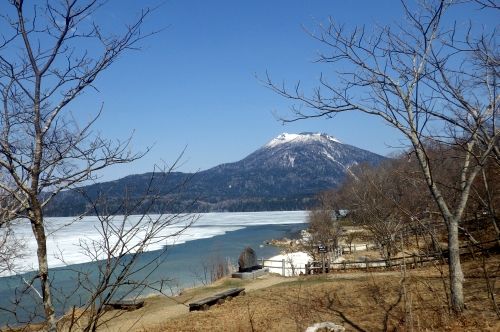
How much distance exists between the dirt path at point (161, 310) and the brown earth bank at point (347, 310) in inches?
1.4

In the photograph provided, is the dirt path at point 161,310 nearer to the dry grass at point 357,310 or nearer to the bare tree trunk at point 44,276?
the dry grass at point 357,310

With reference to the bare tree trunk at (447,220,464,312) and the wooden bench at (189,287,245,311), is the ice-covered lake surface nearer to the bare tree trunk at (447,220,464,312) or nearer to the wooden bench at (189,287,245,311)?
the wooden bench at (189,287,245,311)

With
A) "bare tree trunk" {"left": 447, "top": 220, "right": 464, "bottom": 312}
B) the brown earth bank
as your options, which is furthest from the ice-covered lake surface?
"bare tree trunk" {"left": 447, "top": 220, "right": 464, "bottom": 312}

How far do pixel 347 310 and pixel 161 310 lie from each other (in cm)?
647

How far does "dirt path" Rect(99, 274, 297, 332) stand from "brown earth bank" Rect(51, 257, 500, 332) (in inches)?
1.4

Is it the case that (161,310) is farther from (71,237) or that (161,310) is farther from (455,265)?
(71,237)

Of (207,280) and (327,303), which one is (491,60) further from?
(207,280)

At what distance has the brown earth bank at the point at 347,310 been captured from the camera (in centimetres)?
700

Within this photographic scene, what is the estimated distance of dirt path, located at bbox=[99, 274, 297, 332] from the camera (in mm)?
11586

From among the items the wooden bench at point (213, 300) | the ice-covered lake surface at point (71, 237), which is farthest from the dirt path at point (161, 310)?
the ice-covered lake surface at point (71, 237)

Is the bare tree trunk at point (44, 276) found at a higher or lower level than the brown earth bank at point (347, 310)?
higher

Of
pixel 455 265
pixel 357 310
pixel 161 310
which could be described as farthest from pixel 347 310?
pixel 161 310

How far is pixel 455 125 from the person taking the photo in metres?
6.44

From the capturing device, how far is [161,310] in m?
13.6
